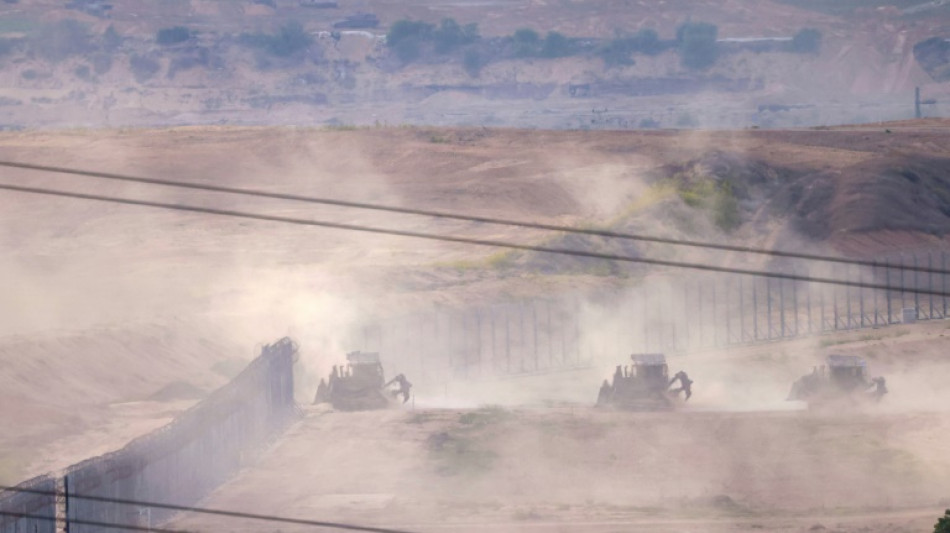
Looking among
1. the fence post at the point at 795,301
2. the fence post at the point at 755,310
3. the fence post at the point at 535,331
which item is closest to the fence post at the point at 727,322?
the fence post at the point at 755,310

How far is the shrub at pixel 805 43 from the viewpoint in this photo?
6747 inches

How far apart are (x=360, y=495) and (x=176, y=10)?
154m

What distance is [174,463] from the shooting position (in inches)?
1308

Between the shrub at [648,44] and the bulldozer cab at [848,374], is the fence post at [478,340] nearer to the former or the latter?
the bulldozer cab at [848,374]

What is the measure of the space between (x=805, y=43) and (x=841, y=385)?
426 feet

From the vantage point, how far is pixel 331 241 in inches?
3115

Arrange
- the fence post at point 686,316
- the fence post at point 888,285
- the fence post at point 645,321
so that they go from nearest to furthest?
1. the fence post at point 645,321
2. the fence post at point 686,316
3. the fence post at point 888,285

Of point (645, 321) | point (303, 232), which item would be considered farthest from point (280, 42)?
point (645, 321)

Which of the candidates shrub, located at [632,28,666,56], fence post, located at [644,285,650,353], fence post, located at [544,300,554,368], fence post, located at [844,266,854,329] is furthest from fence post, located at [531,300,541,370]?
shrub, located at [632,28,666,56]

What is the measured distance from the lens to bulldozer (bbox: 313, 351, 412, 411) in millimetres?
47219

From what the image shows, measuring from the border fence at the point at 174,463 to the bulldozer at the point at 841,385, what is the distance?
A: 561 inches

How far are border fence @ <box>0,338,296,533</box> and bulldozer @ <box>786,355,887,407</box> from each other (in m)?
14.3

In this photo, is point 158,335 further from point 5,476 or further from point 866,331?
point 866,331

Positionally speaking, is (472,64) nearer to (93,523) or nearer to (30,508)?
(93,523)
